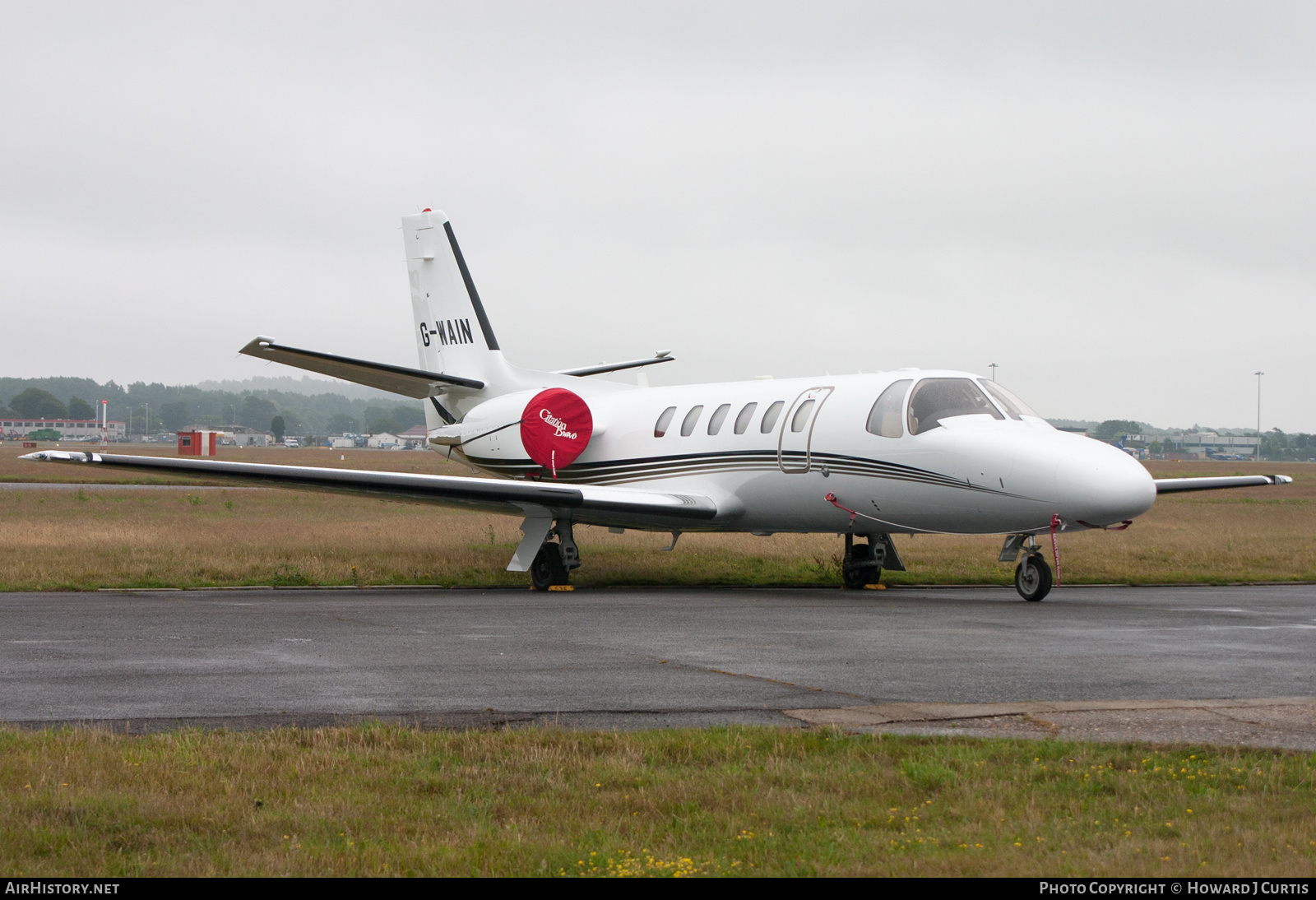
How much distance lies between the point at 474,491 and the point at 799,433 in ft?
14.7

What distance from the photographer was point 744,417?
1800 cm

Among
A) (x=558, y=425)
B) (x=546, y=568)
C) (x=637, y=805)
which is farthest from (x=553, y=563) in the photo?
(x=637, y=805)

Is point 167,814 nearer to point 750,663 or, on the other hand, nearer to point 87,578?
point 750,663

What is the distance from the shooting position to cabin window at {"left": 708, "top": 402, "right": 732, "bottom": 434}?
1828 centimetres

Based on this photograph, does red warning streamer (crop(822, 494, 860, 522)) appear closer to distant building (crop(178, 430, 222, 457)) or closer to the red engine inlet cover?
the red engine inlet cover

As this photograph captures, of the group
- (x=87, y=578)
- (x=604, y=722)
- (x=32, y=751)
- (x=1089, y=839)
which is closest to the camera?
(x=1089, y=839)

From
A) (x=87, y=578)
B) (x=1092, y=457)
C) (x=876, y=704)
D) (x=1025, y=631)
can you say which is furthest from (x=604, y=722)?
(x=87, y=578)

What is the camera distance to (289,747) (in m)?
6.29

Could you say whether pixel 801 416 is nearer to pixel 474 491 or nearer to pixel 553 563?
pixel 553 563

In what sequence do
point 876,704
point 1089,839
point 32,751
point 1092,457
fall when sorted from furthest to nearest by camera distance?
1. point 1092,457
2. point 876,704
3. point 32,751
4. point 1089,839

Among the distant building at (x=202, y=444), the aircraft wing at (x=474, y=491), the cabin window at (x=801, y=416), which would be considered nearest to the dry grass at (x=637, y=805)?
the aircraft wing at (x=474, y=491)

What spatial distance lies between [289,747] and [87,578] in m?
12.2

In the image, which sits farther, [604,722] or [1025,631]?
[1025,631]
